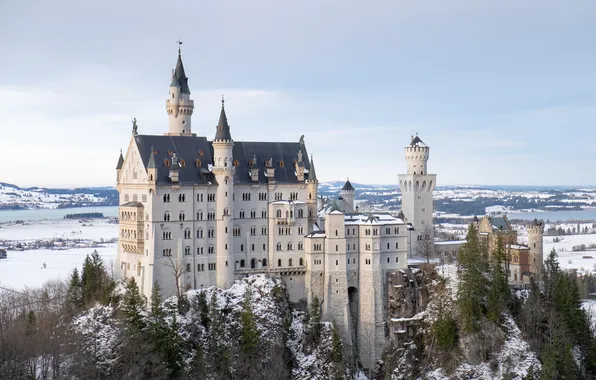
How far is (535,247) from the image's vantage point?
107750mm

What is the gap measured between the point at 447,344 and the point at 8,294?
62961mm

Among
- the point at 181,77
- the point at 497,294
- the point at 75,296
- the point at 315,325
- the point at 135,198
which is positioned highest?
the point at 181,77

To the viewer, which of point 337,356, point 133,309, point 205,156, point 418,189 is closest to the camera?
point 133,309

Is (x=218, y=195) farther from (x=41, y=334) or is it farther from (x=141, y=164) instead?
(x=41, y=334)

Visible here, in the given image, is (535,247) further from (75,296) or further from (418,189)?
(75,296)

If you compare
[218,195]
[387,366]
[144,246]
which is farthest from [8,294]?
[387,366]

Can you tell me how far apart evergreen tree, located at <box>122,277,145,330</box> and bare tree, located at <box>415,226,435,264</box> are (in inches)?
1561

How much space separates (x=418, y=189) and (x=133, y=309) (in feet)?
153

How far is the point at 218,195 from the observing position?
320 feet

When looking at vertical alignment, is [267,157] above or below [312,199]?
above

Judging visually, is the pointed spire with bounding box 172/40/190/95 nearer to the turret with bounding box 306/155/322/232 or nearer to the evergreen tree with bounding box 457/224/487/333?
the turret with bounding box 306/155/322/232

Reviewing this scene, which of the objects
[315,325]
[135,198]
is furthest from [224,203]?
[315,325]

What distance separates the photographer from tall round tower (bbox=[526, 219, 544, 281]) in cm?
10731

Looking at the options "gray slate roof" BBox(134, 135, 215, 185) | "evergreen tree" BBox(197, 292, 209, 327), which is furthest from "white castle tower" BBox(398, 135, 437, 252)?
"evergreen tree" BBox(197, 292, 209, 327)
